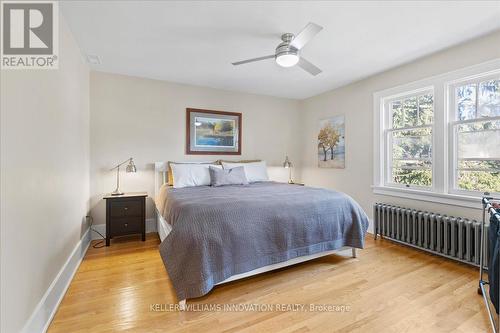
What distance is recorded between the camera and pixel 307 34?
1.99 m

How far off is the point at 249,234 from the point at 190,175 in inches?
68.7

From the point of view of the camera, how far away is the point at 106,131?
11.5ft

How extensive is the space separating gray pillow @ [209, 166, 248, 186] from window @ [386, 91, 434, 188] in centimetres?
222

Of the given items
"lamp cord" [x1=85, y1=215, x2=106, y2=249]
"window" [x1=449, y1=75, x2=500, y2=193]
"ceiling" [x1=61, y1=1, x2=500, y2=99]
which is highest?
"ceiling" [x1=61, y1=1, x2=500, y2=99]

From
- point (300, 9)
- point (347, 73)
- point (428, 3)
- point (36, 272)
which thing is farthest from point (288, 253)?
point (347, 73)

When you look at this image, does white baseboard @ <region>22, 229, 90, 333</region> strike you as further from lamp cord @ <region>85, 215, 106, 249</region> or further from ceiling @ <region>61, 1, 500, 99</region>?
ceiling @ <region>61, 1, 500, 99</region>

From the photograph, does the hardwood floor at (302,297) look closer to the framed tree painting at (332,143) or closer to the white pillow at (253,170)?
the white pillow at (253,170)

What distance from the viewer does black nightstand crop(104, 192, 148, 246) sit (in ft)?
10.3

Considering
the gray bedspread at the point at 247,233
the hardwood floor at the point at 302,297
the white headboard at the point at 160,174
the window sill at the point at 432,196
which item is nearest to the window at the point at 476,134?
the window sill at the point at 432,196

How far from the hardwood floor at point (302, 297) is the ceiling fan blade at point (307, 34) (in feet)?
7.24

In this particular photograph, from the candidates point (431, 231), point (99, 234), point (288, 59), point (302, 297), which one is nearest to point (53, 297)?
point (99, 234)

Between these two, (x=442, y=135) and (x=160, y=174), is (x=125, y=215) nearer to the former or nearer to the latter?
(x=160, y=174)

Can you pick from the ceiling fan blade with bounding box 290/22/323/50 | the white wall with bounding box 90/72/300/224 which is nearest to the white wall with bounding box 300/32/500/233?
the white wall with bounding box 90/72/300/224

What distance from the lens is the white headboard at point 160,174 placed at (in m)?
3.75
